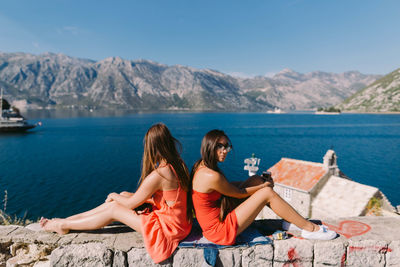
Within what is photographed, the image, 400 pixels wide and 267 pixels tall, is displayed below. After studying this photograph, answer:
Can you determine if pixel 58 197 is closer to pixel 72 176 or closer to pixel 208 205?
pixel 72 176

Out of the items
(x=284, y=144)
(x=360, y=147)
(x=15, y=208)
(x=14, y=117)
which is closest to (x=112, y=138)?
(x=15, y=208)

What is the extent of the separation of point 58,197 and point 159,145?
1500 inches

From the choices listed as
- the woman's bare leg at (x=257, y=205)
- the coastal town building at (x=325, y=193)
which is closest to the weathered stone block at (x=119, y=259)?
the woman's bare leg at (x=257, y=205)

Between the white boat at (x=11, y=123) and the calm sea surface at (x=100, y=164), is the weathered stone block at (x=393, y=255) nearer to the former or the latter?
the calm sea surface at (x=100, y=164)

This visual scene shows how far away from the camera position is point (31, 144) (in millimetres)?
73188

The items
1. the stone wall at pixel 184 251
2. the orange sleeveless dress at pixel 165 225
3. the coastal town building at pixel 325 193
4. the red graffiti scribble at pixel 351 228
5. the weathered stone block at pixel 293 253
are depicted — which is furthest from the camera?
the coastal town building at pixel 325 193

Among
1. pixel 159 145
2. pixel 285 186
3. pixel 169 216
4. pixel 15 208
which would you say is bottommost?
pixel 15 208

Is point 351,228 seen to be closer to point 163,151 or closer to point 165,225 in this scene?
point 165,225

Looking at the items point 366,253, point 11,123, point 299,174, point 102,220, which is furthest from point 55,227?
point 11,123

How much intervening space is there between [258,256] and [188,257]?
4.01 feet

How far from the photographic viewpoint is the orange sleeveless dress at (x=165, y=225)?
3.63m

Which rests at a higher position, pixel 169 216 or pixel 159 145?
pixel 159 145

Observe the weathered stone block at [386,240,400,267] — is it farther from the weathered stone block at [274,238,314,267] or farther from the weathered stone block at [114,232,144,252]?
the weathered stone block at [114,232,144,252]

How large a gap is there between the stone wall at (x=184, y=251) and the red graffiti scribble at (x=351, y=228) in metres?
0.04
